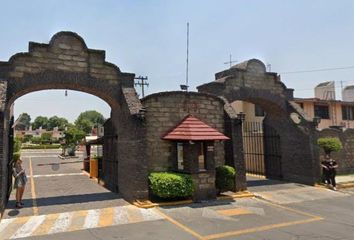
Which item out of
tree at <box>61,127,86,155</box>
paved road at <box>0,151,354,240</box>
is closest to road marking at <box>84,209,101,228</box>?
paved road at <box>0,151,354,240</box>

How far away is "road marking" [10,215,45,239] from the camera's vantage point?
350 inches

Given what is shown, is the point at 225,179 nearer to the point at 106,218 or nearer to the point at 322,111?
the point at 106,218

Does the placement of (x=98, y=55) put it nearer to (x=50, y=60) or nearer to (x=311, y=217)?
(x=50, y=60)

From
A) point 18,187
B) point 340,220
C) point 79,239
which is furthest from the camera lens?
point 18,187

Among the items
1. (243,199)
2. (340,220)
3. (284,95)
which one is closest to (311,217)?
(340,220)

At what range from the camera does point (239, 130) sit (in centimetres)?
1502

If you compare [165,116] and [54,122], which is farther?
[54,122]

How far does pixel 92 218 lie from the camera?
1050 centimetres

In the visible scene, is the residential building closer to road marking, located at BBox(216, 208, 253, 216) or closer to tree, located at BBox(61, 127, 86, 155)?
road marking, located at BBox(216, 208, 253, 216)

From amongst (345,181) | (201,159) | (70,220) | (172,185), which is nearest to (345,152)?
(345,181)

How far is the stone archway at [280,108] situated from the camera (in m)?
16.4

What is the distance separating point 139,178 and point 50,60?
5938 millimetres

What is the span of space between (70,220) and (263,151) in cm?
1382

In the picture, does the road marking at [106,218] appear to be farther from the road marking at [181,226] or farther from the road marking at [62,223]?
the road marking at [181,226]
